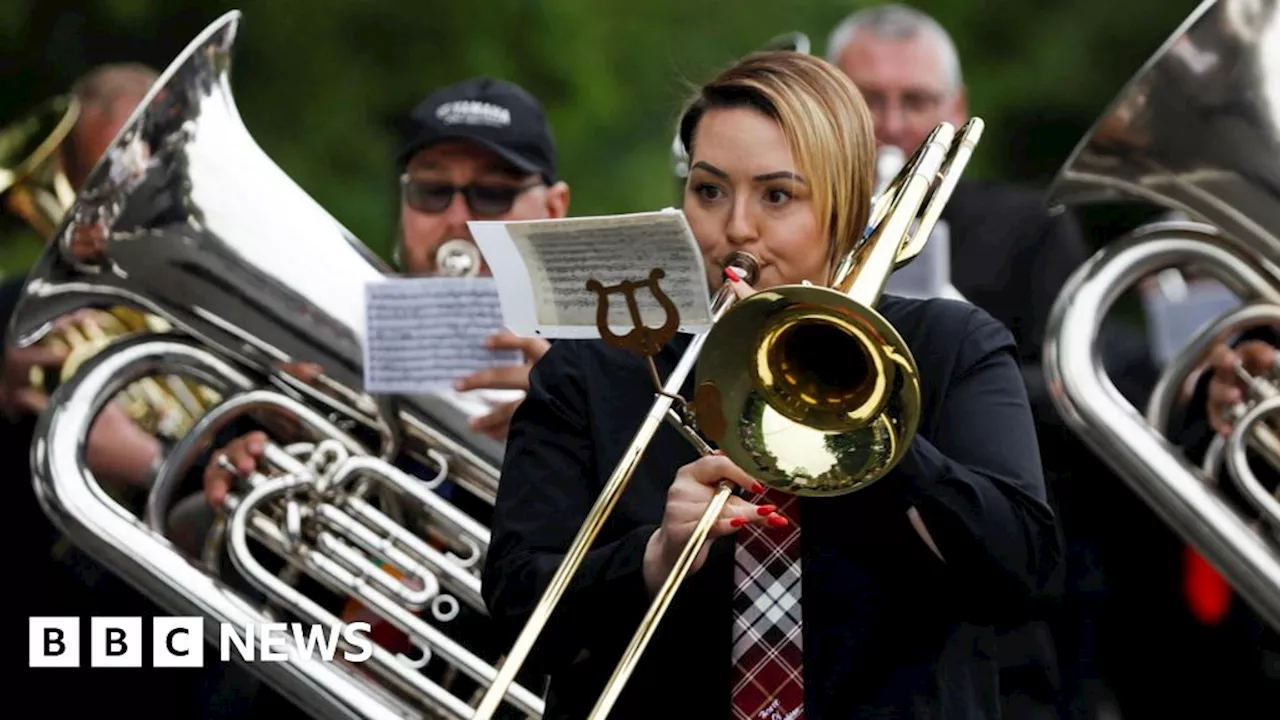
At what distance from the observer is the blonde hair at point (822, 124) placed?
128 inches

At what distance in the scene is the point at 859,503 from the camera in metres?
3.07

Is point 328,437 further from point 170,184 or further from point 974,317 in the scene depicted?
point 974,317

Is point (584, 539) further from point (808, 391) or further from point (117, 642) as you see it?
point (117, 642)

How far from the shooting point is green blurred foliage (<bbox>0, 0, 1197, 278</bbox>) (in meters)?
8.87

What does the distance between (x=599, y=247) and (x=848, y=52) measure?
2.80 metres

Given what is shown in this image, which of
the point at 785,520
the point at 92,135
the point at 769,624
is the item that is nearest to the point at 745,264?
the point at 785,520

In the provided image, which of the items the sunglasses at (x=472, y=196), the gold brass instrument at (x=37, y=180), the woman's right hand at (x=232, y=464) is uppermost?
the gold brass instrument at (x=37, y=180)

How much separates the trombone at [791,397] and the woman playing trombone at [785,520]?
0.04 metres

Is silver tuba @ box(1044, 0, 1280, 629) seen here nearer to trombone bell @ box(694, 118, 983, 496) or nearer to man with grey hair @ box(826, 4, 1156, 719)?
man with grey hair @ box(826, 4, 1156, 719)

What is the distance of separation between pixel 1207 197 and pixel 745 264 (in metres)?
1.77

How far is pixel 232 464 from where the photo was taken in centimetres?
475

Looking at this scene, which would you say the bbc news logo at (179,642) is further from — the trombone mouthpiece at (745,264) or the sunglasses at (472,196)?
the trombone mouthpiece at (745,264)

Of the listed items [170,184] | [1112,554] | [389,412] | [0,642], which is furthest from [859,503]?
[0,642]

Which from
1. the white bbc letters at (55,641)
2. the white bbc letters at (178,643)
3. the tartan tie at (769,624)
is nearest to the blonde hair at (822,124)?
the tartan tie at (769,624)
